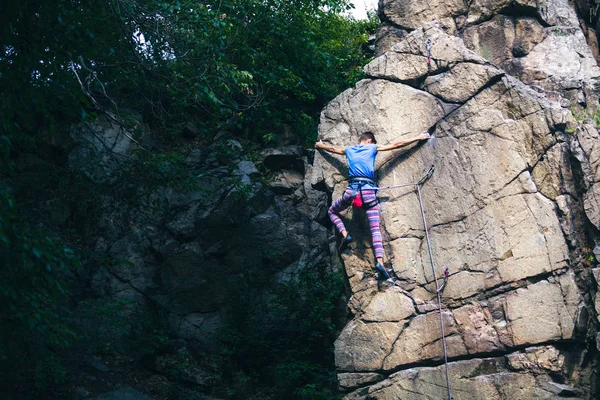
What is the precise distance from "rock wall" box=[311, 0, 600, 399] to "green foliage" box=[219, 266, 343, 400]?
2257 mm

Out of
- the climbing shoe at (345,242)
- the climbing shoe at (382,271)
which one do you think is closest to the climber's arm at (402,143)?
the climbing shoe at (345,242)

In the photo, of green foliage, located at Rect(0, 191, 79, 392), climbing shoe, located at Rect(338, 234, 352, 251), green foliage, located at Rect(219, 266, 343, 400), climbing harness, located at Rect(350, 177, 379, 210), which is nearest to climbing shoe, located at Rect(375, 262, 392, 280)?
climbing shoe, located at Rect(338, 234, 352, 251)

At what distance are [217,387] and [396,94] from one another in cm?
599

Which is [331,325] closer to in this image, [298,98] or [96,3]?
[298,98]

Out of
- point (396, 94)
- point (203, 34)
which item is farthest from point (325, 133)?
point (203, 34)

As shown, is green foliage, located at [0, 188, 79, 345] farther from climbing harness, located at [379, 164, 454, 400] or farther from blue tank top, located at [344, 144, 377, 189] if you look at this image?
climbing harness, located at [379, 164, 454, 400]

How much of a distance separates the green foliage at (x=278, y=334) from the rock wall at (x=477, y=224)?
226cm

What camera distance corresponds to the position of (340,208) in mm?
9742

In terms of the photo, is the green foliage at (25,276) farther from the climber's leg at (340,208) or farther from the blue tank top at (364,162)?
A: the blue tank top at (364,162)

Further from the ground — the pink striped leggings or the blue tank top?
the blue tank top

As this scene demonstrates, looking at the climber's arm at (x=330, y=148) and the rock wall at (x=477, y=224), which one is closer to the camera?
the rock wall at (x=477, y=224)

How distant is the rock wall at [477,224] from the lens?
28.1 ft

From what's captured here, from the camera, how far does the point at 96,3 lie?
30.4 ft

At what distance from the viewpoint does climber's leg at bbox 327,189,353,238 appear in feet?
31.4
